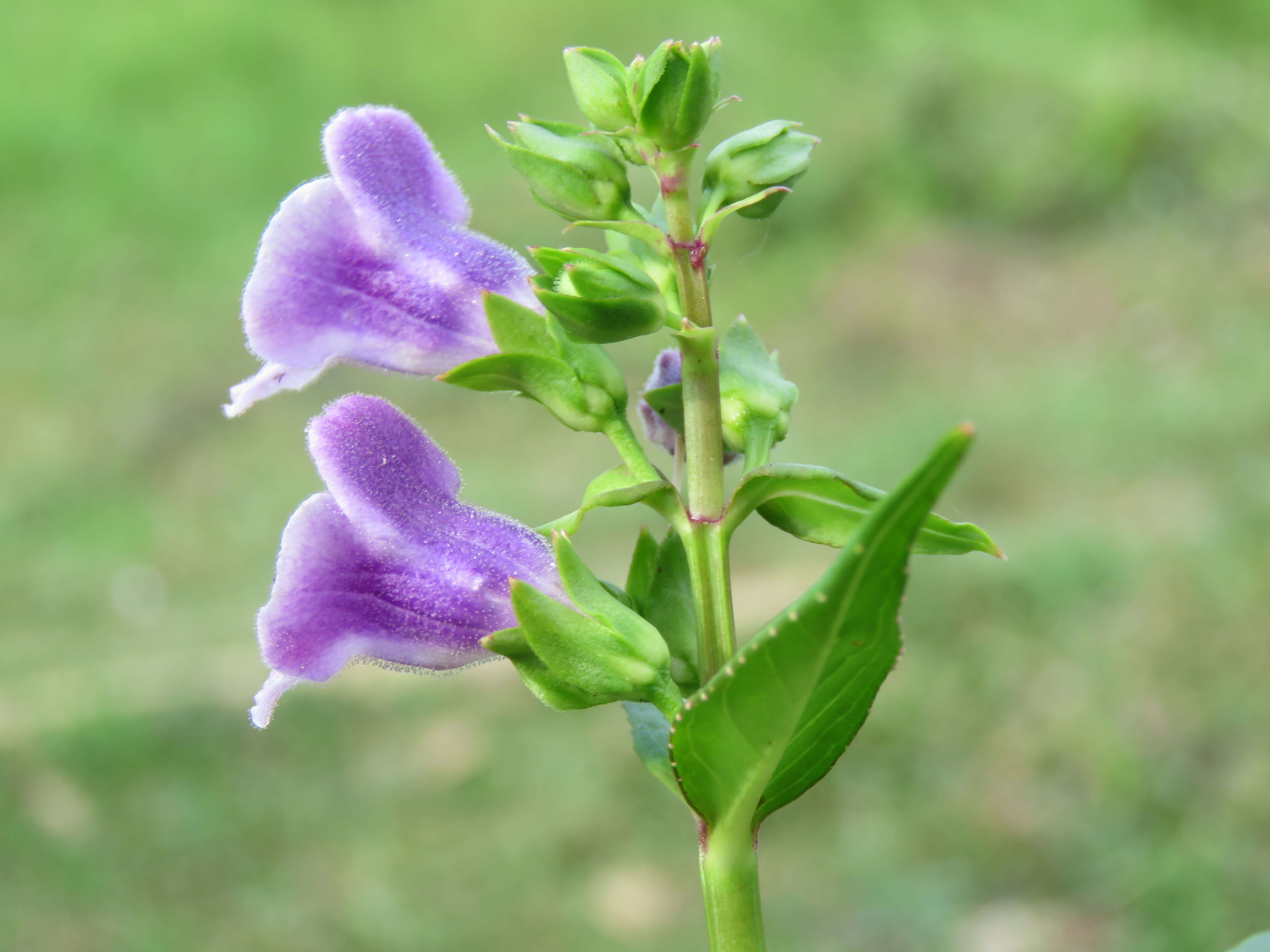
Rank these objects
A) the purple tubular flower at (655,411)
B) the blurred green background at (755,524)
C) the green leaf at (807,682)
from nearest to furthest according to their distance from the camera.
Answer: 1. the green leaf at (807,682)
2. the purple tubular flower at (655,411)
3. the blurred green background at (755,524)

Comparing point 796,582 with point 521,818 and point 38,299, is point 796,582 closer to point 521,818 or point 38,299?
point 521,818

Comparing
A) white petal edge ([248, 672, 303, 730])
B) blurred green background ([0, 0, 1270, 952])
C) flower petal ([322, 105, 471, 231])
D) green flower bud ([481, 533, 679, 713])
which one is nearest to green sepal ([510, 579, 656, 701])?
green flower bud ([481, 533, 679, 713])

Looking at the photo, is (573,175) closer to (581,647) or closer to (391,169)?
(391,169)

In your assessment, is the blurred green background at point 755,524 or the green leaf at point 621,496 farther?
the blurred green background at point 755,524

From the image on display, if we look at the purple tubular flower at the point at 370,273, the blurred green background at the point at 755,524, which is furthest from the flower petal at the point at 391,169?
the blurred green background at the point at 755,524

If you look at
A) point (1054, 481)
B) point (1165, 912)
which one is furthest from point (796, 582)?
point (1165, 912)

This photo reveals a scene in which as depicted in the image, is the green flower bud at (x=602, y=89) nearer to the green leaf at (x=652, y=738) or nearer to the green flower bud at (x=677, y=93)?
the green flower bud at (x=677, y=93)

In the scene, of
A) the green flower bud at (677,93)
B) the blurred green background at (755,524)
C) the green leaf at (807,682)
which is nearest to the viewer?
the green leaf at (807,682)
